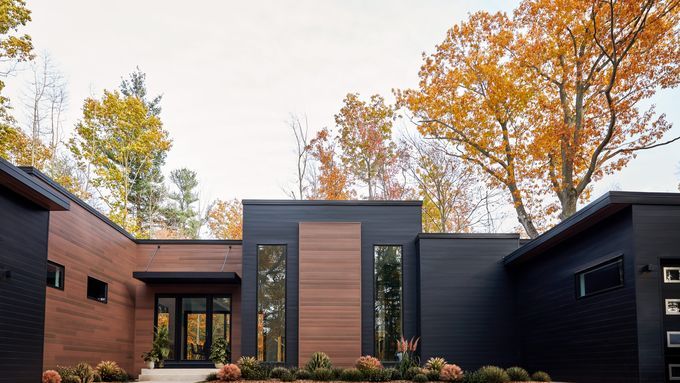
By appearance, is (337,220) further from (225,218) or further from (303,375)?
(225,218)

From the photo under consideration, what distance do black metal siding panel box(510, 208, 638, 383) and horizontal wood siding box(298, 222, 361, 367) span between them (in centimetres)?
380

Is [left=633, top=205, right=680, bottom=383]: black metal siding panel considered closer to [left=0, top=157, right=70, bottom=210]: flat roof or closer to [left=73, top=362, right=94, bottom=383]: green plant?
[left=0, top=157, right=70, bottom=210]: flat roof

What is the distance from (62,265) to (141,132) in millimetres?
Answer: 15142

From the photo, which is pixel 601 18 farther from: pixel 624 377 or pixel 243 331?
pixel 243 331

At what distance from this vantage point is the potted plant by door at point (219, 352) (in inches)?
678

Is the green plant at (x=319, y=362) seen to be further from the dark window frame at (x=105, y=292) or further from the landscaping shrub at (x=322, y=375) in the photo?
the dark window frame at (x=105, y=292)

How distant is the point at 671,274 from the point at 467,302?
6487 millimetres

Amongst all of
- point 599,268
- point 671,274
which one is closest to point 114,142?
point 599,268

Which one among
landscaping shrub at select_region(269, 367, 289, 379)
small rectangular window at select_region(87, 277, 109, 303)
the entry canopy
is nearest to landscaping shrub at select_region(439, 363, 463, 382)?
landscaping shrub at select_region(269, 367, 289, 379)

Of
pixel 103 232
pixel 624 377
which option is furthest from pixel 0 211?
pixel 624 377

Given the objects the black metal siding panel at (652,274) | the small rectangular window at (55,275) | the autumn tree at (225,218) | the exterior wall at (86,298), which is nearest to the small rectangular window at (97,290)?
the exterior wall at (86,298)

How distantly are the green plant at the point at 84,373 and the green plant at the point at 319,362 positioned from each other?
14.4 ft

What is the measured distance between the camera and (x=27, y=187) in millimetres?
9719

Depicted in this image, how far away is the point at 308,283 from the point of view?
15891 mm
